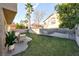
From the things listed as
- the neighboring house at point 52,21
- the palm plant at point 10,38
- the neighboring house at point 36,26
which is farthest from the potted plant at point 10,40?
the neighboring house at point 52,21

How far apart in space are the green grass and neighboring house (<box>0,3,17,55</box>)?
0.41m

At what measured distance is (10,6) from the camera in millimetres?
3246

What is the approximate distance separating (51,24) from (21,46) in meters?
0.72

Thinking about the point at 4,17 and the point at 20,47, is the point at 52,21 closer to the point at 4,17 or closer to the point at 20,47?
the point at 20,47

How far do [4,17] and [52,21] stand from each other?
0.96 metres

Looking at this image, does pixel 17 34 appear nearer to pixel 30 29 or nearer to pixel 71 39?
pixel 30 29

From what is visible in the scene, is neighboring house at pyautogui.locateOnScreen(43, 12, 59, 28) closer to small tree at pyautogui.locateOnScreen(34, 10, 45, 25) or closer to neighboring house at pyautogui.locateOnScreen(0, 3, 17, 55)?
small tree at pyautogui.locateOnScreen(34, 10, 45, 25)

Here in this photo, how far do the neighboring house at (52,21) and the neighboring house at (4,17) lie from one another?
2.11 ft

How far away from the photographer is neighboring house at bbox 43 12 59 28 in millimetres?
3312

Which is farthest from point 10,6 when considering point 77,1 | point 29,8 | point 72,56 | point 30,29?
point 72,56

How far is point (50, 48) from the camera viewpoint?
3.30 m

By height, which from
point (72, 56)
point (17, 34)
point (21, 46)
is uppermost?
point (17, 34)

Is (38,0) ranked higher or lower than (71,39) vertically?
higher

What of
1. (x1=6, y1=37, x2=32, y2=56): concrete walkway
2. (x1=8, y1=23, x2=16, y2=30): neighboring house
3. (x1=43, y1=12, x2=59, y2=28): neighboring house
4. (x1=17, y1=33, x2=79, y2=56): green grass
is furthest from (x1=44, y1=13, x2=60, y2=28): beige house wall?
(x1=8, y1=23, x2=16, y2=30): neighboring house
